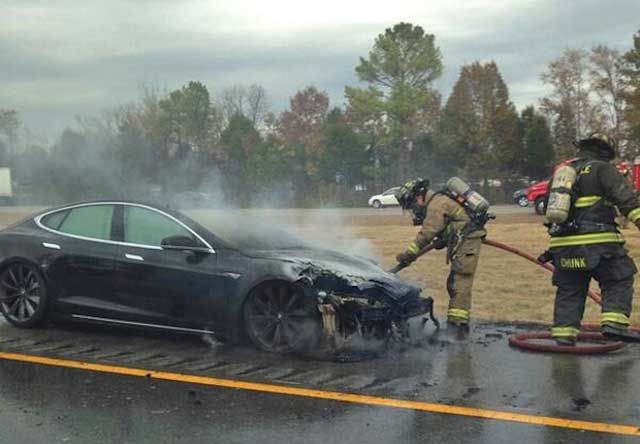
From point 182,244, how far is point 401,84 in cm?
4456

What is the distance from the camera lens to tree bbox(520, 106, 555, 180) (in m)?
45.7

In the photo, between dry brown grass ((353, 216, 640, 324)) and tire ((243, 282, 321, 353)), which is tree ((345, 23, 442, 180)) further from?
tire ((243, 282, 321, 353))

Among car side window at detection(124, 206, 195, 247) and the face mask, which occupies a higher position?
the face mask

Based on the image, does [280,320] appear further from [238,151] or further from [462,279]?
[238,151]

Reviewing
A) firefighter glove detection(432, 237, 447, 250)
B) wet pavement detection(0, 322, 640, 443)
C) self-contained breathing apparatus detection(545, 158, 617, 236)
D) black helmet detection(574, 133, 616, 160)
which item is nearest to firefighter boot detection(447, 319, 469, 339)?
wet pavement detection(0, 322, 640, 443)

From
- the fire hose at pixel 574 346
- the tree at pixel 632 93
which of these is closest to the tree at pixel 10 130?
the fire hose at pixel 574 346

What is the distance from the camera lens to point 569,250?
587cm

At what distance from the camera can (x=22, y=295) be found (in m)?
6.86

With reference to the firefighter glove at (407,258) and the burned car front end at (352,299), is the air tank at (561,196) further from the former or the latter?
the firefighter glove at (407,258)

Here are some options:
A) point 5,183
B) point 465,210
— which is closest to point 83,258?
point 465,210

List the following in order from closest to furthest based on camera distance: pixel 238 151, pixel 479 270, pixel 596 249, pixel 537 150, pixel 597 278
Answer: pixel 596 249 < pixel 597 278 < pixel 479 270 < pixel 238 151 < pixel 537 150

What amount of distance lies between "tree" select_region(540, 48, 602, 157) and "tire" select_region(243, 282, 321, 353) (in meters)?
44.5

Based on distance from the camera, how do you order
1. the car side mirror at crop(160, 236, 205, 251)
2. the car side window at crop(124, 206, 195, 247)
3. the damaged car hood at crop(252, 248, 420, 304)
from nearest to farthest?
the damaged car hood at crop(252, 248, 420, 304)
the car side mirror at crop(160, 236, 205, 251)
the car side window at crop(124, 206, 195, 247)

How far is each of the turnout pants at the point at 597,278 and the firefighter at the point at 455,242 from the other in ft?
3.88
